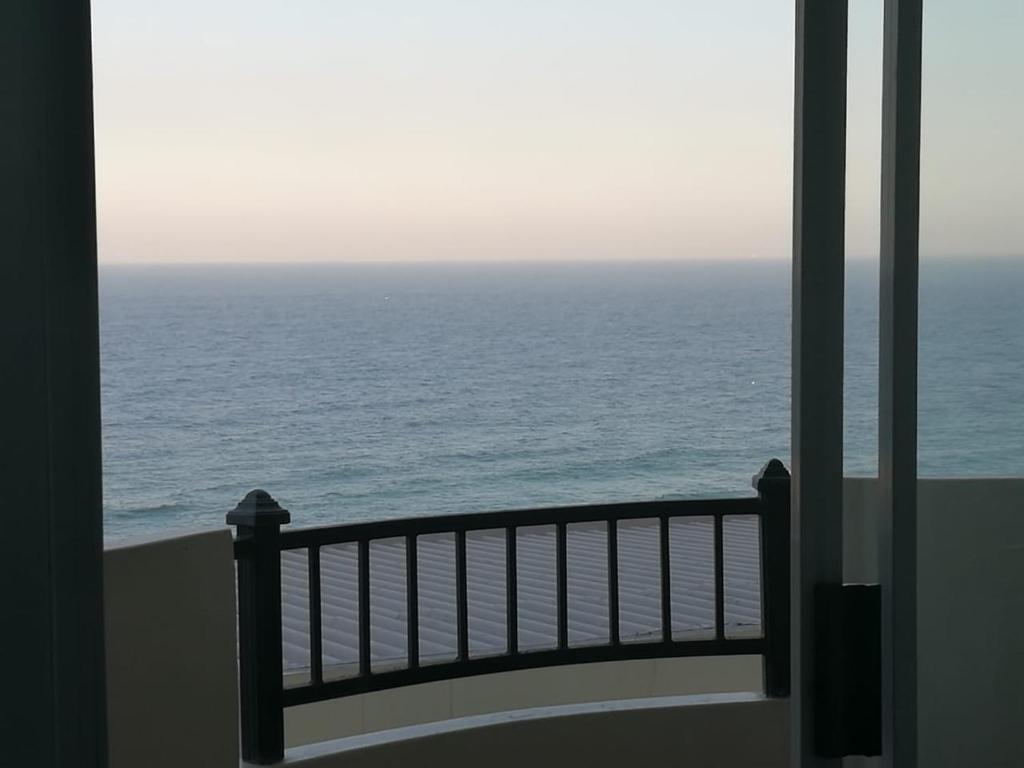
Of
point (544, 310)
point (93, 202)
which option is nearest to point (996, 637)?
point (93, 202)

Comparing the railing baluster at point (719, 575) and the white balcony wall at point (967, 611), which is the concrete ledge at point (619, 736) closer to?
the railing baluster at point (719, 575)

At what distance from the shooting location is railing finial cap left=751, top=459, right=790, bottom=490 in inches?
152

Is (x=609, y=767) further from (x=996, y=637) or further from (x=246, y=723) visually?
(x=996, y=637)

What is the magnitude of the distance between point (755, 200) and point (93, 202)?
43.8 m

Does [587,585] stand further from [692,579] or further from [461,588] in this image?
[461,588]

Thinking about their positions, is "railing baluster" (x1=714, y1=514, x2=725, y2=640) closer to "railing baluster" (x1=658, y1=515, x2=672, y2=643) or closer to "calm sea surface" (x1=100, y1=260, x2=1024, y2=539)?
"railing baluster" (x1=658, y1=515, x2=672, y2=643)

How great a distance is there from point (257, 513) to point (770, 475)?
1.63 metres

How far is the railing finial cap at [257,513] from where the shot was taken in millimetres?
3303

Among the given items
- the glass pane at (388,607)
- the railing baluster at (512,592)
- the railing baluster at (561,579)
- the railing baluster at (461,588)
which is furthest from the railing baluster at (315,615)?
Answer: the glass pane at (388,607)

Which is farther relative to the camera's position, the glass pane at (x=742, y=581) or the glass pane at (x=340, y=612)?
the glass pane at (x=742, y=581)

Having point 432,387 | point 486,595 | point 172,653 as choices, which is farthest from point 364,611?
point 432,387

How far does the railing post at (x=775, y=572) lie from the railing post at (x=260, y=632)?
59.5 inches

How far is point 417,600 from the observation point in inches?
147

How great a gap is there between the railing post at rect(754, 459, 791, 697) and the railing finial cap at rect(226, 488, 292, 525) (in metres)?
1.48
